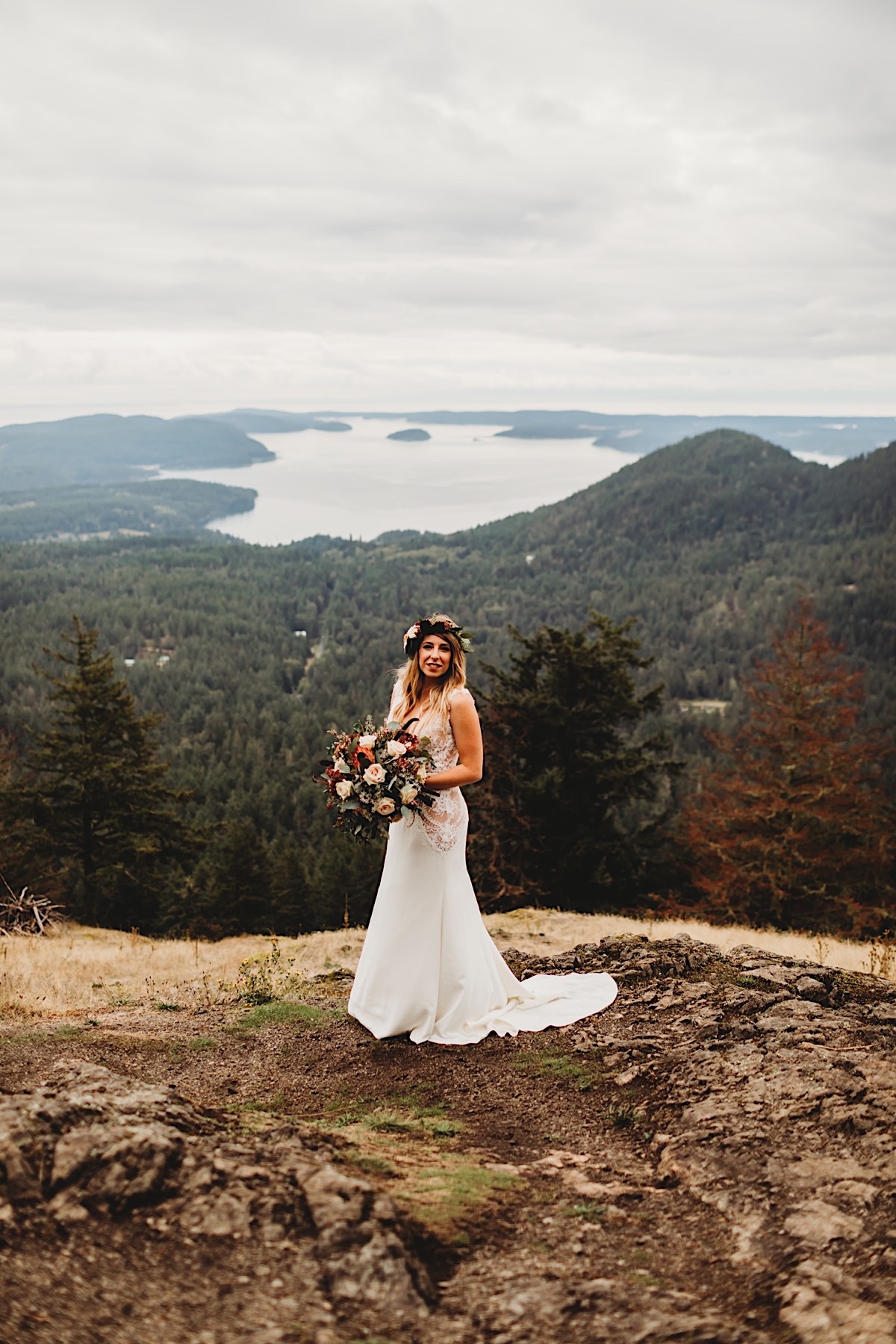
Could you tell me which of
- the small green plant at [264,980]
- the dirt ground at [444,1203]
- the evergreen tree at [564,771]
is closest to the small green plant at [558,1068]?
the dirt ground at [444,1203]

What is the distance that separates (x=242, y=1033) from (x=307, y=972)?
9.13 feet

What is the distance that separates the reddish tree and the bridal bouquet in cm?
1838

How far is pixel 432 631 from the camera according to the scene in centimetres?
729

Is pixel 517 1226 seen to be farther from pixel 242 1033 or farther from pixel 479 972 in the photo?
pixel 242 1033

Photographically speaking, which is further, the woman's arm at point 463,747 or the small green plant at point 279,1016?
the small green plant at point 279,1016

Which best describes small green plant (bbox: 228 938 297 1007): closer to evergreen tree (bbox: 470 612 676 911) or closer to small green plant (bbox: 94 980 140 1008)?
small green plant (bbox: 94 980 140 1008)

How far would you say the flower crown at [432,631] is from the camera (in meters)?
7.24

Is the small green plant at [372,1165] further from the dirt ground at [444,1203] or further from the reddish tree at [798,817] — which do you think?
the reddish tree at [798,817]

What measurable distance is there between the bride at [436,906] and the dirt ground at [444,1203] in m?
0.27

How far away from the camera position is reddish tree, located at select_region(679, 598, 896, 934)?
80.1ft

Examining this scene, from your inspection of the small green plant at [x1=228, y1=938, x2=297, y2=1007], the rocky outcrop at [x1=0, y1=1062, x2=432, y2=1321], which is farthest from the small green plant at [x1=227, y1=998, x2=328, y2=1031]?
the rocky outcrop at [x1=0, y1=1062, x2=432, y2=1321]

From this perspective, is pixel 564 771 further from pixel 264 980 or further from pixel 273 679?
pixel 273 679

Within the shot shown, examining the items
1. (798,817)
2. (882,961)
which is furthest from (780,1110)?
(798,817)

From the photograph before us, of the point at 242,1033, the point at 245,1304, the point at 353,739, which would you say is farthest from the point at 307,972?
the point at 245,1304
